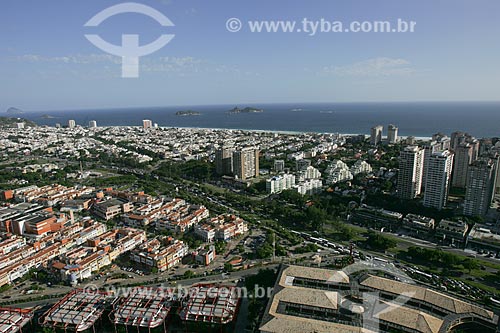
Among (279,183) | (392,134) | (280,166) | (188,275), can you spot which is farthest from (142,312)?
(392,134)

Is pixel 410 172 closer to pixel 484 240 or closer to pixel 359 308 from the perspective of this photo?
pixel 484 240

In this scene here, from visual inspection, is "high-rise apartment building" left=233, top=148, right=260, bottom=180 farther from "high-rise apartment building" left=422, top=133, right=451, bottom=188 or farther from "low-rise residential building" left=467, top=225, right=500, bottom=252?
"low-rise residential building" left=467, top=225, right=500, bottom=252

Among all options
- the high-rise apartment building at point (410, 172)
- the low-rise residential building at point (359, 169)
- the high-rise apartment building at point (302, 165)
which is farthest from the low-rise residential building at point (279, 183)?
the high-rise apartment building at point (410, 172)

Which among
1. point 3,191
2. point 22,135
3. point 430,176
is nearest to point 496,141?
point 430,176

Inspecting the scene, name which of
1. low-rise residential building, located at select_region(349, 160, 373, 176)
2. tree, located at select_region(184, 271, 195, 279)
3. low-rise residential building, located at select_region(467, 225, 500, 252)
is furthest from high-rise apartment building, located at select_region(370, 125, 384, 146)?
tree, located at select_region(184, 271, 195, 279)

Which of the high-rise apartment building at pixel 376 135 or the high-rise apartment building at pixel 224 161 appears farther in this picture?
the high-rise apartment building at pixel 376 135

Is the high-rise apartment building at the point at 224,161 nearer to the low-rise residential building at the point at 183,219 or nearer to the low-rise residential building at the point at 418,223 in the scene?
the low-rise residential building at the point at 183,219

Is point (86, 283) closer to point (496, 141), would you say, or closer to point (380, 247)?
point (380, 247)
